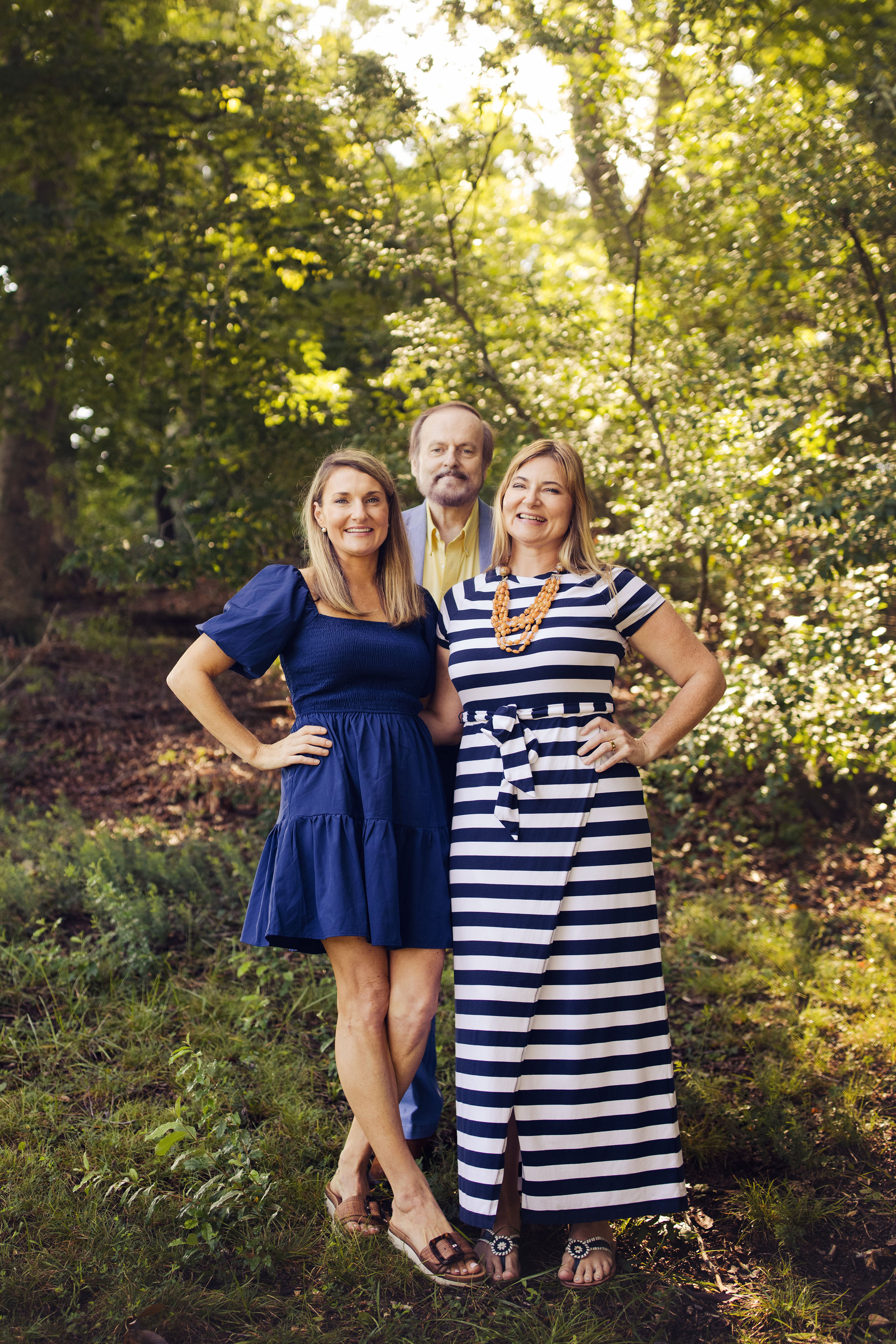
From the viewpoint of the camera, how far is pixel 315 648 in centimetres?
271

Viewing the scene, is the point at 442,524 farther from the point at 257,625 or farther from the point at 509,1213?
the point at 509,1213

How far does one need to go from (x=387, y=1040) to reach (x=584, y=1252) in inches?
29.5

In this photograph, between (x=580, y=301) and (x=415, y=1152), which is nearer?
A: (x=415, y=1152)

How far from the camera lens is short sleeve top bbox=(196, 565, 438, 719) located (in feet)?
8.80

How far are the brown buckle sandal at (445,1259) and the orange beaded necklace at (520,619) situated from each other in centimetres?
158

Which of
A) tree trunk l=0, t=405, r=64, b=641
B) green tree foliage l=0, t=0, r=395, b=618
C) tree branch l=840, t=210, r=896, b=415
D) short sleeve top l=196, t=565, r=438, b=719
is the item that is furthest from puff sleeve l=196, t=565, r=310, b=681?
tree trunk l=0, t=405, r=64, b=641

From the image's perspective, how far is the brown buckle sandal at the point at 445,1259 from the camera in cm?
252

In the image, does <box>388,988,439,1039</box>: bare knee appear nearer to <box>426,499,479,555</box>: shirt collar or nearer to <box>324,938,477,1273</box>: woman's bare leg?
<box>324,938,477,1273</box>: woman's bare leg

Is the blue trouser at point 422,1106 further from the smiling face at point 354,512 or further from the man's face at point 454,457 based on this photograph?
the man's face at point 454,457

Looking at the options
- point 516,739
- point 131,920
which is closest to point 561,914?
point 516,739

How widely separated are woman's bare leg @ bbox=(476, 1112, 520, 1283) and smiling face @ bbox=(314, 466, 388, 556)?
1615mm

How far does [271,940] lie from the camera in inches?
104

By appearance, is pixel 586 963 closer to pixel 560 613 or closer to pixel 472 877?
pixel 472 877

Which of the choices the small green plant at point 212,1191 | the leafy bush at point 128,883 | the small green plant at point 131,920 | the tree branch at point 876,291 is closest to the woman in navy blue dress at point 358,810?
the small green plant at point 212,1191
